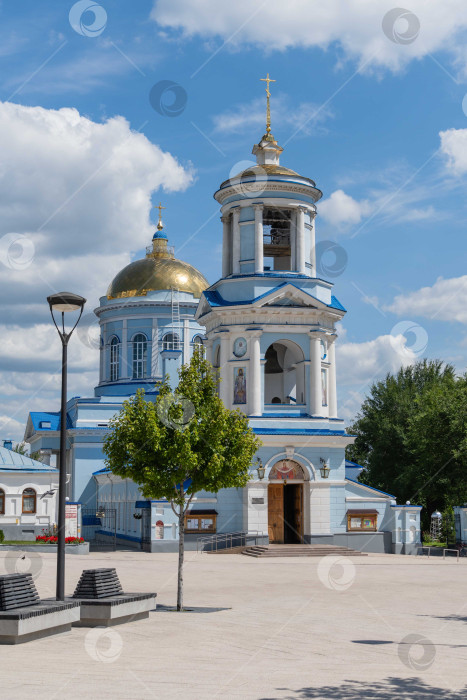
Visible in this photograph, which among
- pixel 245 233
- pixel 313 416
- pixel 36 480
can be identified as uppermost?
pixel 245 233

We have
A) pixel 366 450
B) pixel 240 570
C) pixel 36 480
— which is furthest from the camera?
pixel 366 450

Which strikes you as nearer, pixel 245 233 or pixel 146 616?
pixel 146 616

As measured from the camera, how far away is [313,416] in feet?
139

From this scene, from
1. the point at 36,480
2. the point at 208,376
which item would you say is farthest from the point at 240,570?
the point at 36,480

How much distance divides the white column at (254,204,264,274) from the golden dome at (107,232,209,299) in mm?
21225

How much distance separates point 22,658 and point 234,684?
333 cm

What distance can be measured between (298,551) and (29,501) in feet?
46.5

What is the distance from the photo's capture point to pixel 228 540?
40.4m

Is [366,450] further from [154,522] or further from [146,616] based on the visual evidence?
[146,616]

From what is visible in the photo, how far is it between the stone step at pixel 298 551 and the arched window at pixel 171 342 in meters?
25.2

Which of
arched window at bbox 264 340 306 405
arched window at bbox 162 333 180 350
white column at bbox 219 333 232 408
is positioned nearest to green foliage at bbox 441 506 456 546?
arched window at bbox 264 340 306 405

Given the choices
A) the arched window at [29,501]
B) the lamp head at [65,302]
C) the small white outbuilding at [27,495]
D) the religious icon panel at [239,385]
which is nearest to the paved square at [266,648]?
the lamp head at [65,302]

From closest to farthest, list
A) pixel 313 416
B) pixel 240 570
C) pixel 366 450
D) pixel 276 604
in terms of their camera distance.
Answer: pixel 276 604
pixel 240 570
pixel 313 416
pixel 366 450

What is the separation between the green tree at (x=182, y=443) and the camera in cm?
2053
